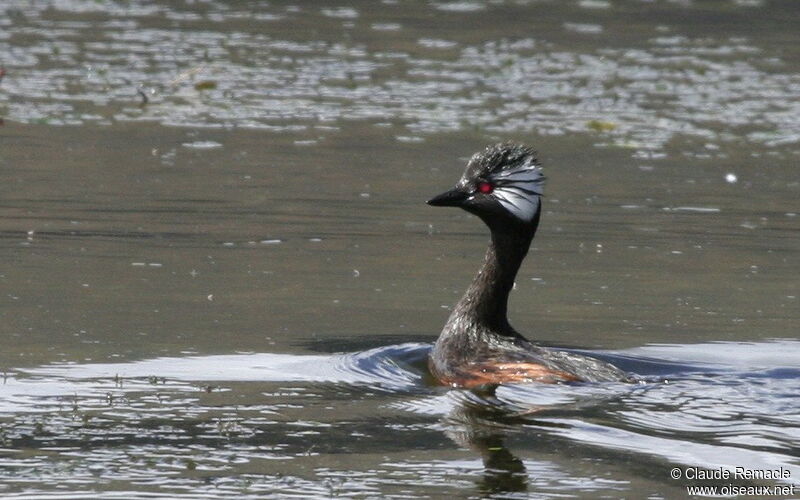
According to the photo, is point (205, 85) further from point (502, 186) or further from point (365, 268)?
point (502, 186)

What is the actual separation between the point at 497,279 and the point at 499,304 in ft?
0.48

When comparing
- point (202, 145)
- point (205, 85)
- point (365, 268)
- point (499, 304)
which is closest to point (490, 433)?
point (499, 304)

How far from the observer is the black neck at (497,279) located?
9.76 meters

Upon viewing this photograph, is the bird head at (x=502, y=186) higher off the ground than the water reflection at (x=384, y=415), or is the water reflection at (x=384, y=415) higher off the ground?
the bird head at (x=502, y=186)

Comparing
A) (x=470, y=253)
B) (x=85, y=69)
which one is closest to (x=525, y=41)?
(x=85, y=69)

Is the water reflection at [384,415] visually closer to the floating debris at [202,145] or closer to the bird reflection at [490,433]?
the bird reflection at [490,433]

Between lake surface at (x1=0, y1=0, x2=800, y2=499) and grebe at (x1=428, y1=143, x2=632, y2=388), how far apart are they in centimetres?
19

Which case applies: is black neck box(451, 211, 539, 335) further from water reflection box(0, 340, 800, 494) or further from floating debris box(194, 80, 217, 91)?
floating debris box(194, 80, 217, 91)

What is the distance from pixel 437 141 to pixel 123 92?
16.0ft

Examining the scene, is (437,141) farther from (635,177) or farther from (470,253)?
(470,253)

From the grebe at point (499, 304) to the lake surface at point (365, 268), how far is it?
0.19 meters

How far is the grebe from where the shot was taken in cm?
900

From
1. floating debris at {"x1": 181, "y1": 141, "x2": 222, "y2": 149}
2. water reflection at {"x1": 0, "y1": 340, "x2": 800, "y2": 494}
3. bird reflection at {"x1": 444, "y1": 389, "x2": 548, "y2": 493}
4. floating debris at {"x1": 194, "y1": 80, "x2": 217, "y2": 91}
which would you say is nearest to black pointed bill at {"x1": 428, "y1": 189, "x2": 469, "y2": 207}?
water reflection at {"x1": 0, "y1": 340, "x2": 800, "y2": 494}

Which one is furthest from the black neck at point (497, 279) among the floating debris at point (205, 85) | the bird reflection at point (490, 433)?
the floating debris at point (205, 85)
